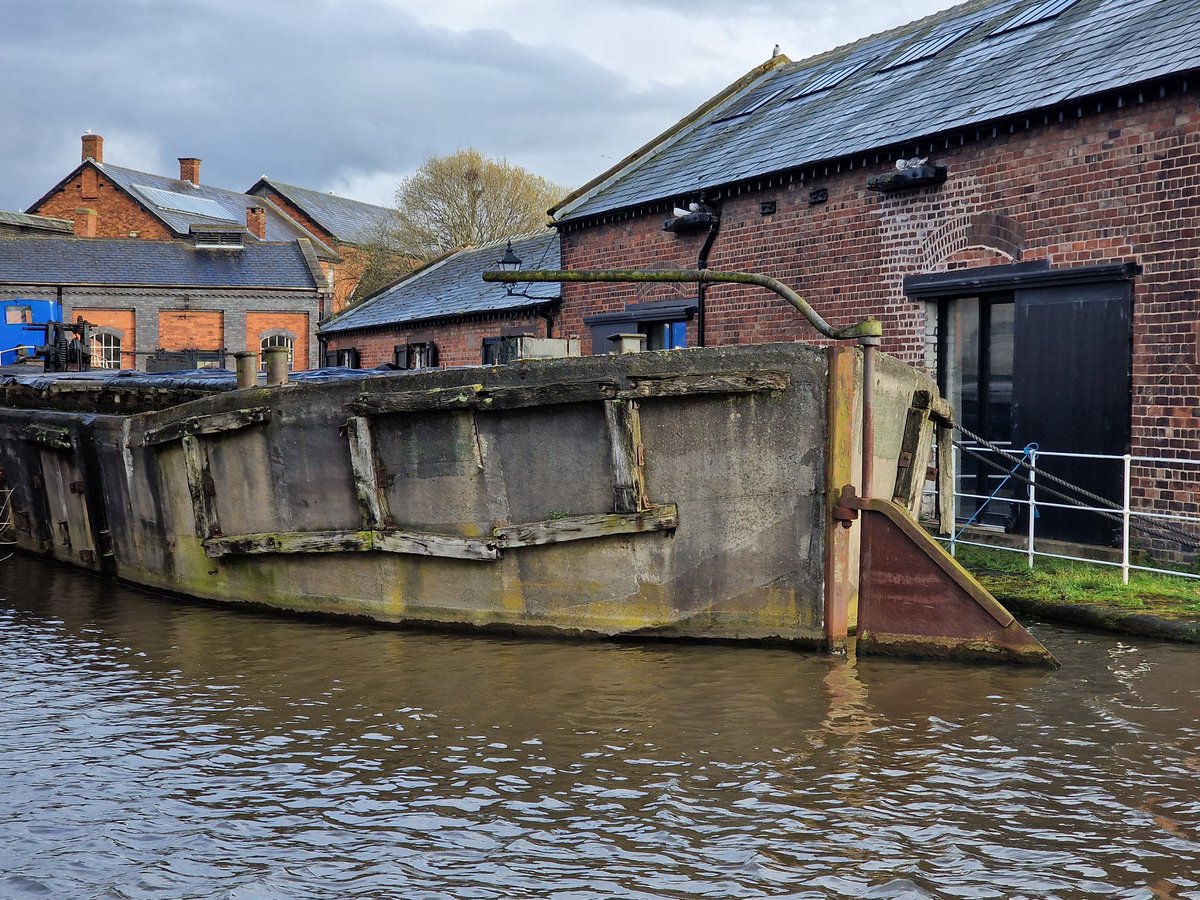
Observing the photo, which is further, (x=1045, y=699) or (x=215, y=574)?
(x=215, y=574)

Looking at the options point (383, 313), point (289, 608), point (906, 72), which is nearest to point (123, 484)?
point (289, 608)

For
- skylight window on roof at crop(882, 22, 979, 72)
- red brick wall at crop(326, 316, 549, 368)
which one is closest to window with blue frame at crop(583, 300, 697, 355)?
red brick wall at crop(326, 316, 549, 368)

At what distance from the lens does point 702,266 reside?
1588 centimetres

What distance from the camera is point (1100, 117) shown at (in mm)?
10430

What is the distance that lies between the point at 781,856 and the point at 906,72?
1273 cm

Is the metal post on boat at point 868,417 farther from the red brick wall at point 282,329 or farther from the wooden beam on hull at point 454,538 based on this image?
the red brick wall at point 282,329

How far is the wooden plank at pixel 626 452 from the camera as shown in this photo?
→ 738 cm

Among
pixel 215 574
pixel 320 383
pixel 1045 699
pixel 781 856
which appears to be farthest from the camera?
pixel 215 574

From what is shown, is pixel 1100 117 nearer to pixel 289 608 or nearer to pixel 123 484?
pixel 289 608

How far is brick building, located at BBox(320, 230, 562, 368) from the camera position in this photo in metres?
21.5

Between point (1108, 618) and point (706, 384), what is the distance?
11.0 feet

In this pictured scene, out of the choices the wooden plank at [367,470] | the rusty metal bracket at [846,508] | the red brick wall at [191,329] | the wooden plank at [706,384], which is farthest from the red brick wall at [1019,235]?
the red brick wall at [191,329]

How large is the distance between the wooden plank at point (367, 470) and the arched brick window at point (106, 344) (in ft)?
105

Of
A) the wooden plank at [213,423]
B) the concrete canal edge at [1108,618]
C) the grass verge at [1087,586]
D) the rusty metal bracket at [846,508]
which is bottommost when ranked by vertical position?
the concrete canal edge at [1108,618]
